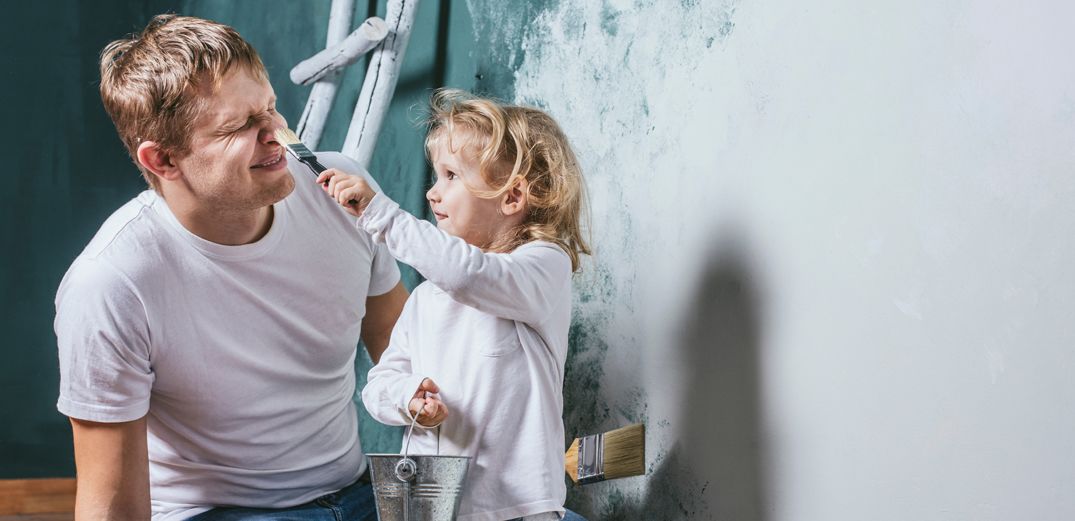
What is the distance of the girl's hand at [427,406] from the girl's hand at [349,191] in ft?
0.93

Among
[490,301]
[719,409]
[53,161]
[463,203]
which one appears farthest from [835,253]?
[53,161]

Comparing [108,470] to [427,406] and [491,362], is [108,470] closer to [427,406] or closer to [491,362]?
[427,406]

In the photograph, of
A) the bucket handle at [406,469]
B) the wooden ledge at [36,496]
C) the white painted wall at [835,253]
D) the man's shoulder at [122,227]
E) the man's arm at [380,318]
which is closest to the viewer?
the white painted wall at [835,253]

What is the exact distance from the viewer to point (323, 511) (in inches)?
68.8

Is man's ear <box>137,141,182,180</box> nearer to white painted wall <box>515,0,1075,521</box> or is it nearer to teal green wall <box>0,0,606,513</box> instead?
white painted wall <box>515,0,1075,521</box>

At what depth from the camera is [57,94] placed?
3.11m

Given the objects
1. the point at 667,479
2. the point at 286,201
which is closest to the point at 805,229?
the point at 667,479

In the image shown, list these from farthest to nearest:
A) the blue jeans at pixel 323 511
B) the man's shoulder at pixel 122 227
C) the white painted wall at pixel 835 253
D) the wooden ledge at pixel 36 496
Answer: the wooden ledge at pixel 36 496 → the blue jeans at pixel 323 511 → the man's shoulder at pixel 122 227 → the white painted wall at pixel 835 253

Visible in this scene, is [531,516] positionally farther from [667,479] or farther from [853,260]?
[853,260]

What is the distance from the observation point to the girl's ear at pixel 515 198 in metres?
1.59

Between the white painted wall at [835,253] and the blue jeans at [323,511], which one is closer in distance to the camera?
the white painted wall at [835,253]

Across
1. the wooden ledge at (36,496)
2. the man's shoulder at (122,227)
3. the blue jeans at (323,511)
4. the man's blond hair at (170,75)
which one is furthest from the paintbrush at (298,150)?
the wooden ledge at (36,496)

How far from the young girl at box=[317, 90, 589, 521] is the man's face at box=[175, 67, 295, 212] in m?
0.16

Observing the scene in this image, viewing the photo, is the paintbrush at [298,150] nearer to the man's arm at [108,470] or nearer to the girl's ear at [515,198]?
the girl's ear at [515,198]
